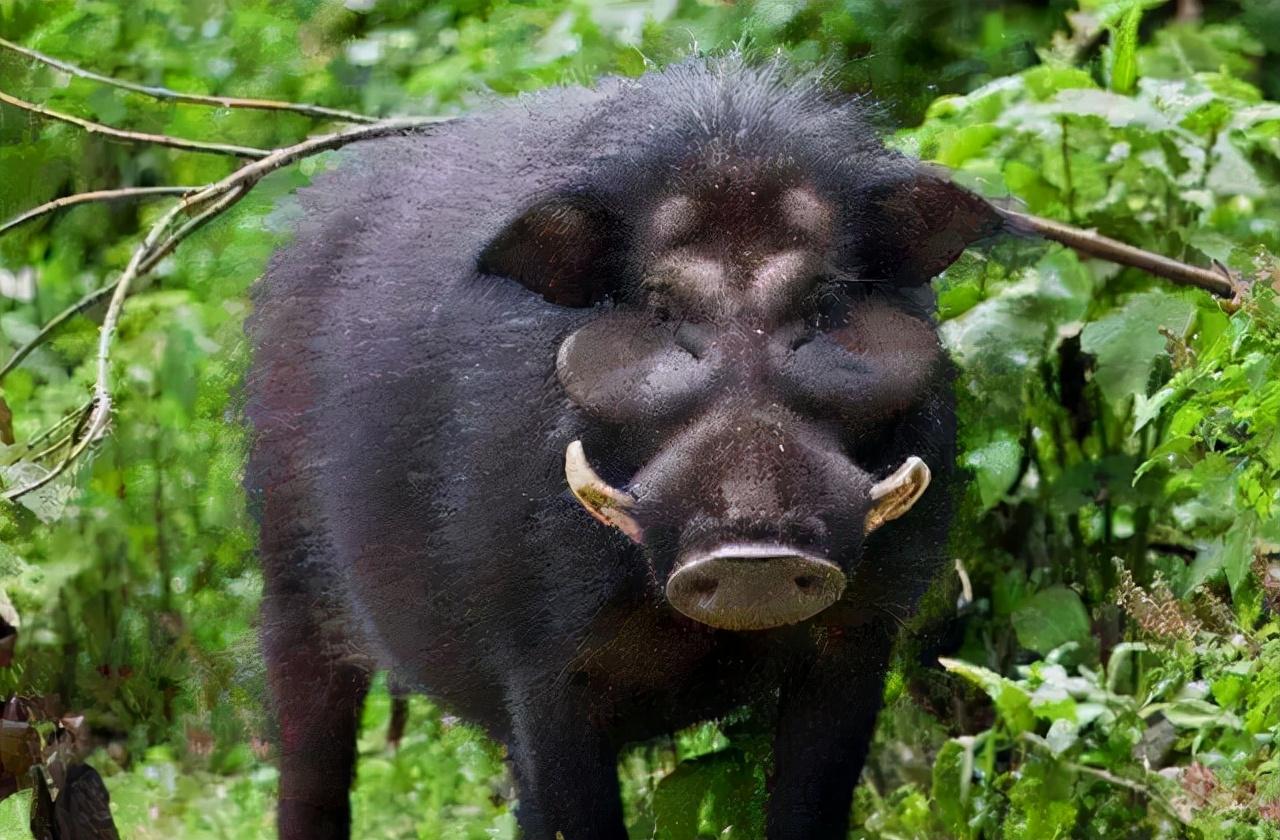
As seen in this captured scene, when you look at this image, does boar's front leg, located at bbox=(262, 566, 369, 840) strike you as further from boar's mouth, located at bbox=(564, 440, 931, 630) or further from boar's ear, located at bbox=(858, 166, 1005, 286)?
boar's ear, located at bbox=(858, 166, 1005, 286)

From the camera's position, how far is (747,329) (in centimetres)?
219

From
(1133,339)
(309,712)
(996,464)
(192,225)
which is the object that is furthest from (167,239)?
(1133,339)

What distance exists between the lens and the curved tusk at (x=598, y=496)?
2.16 meters

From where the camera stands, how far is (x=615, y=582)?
7.70 feet

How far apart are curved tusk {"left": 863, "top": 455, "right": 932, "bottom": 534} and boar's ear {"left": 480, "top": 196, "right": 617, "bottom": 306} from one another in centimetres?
44

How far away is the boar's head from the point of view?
2059 mm

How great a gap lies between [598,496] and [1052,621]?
1.42 m

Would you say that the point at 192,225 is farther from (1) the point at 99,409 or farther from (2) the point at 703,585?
(2) the point at 703,585

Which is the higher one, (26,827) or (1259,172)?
(1259,172)

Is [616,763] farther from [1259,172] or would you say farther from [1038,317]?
[1259,172]

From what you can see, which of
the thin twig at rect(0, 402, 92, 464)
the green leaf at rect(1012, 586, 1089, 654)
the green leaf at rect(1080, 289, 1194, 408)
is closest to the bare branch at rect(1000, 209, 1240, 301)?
the green leaf at rect(1080, 289, 1194, 408)

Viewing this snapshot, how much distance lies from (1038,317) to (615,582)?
1352mm

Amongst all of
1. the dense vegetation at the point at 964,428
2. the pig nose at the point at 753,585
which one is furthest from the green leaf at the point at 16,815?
the pig nose at the point at 753,585

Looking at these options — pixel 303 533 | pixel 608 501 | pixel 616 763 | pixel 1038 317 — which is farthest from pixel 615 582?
pixel 1038 317
